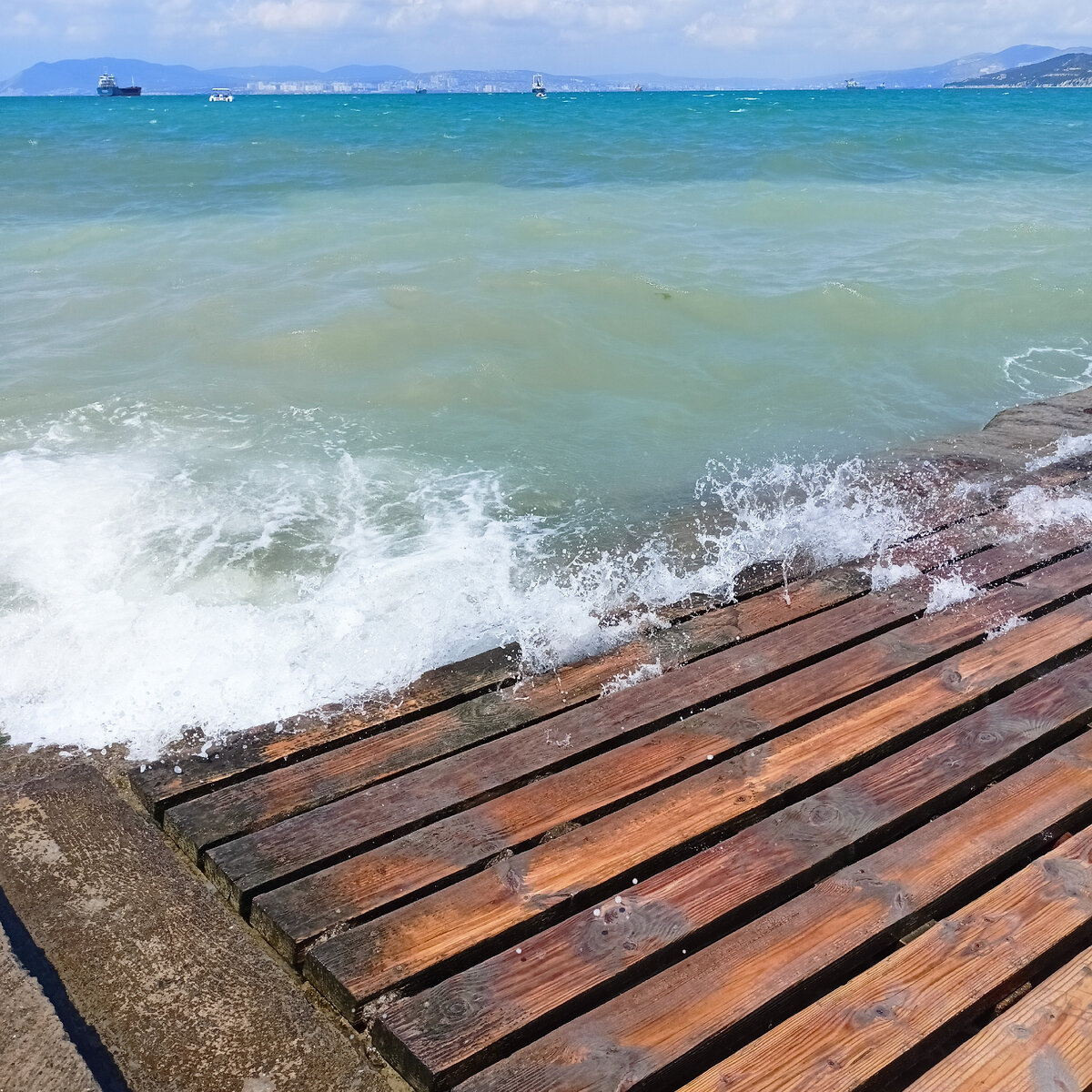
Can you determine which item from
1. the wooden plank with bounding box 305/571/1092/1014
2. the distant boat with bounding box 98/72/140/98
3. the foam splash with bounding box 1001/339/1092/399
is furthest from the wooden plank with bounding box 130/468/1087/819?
the distant boat with bounding box 98/72/140/98

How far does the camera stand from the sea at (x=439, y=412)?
12.4ft

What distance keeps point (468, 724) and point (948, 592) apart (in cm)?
188

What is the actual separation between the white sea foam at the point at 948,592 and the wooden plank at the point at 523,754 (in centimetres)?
3

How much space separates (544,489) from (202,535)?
189 cm

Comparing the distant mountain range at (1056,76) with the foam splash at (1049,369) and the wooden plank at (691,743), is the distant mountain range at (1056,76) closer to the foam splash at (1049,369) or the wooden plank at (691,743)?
the foam splash at (1049,369)

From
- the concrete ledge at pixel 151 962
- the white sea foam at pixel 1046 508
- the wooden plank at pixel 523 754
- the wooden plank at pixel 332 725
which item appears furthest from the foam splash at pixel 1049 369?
the concrete ledge at pixel 151 962

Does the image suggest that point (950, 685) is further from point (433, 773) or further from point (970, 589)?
point (433, 773)

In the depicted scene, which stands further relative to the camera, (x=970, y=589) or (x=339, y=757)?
(x=970, y=589)

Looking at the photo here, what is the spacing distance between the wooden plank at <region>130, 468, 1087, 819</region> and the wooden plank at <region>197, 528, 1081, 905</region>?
14cm

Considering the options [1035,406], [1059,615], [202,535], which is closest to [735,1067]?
[1059,615]

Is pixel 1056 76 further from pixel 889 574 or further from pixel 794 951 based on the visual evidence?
pixel 794 951

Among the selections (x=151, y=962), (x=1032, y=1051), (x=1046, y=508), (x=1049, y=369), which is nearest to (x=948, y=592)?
(x=1046, y=508)

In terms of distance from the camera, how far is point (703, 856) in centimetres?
241

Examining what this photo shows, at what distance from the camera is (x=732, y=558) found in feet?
13.2
